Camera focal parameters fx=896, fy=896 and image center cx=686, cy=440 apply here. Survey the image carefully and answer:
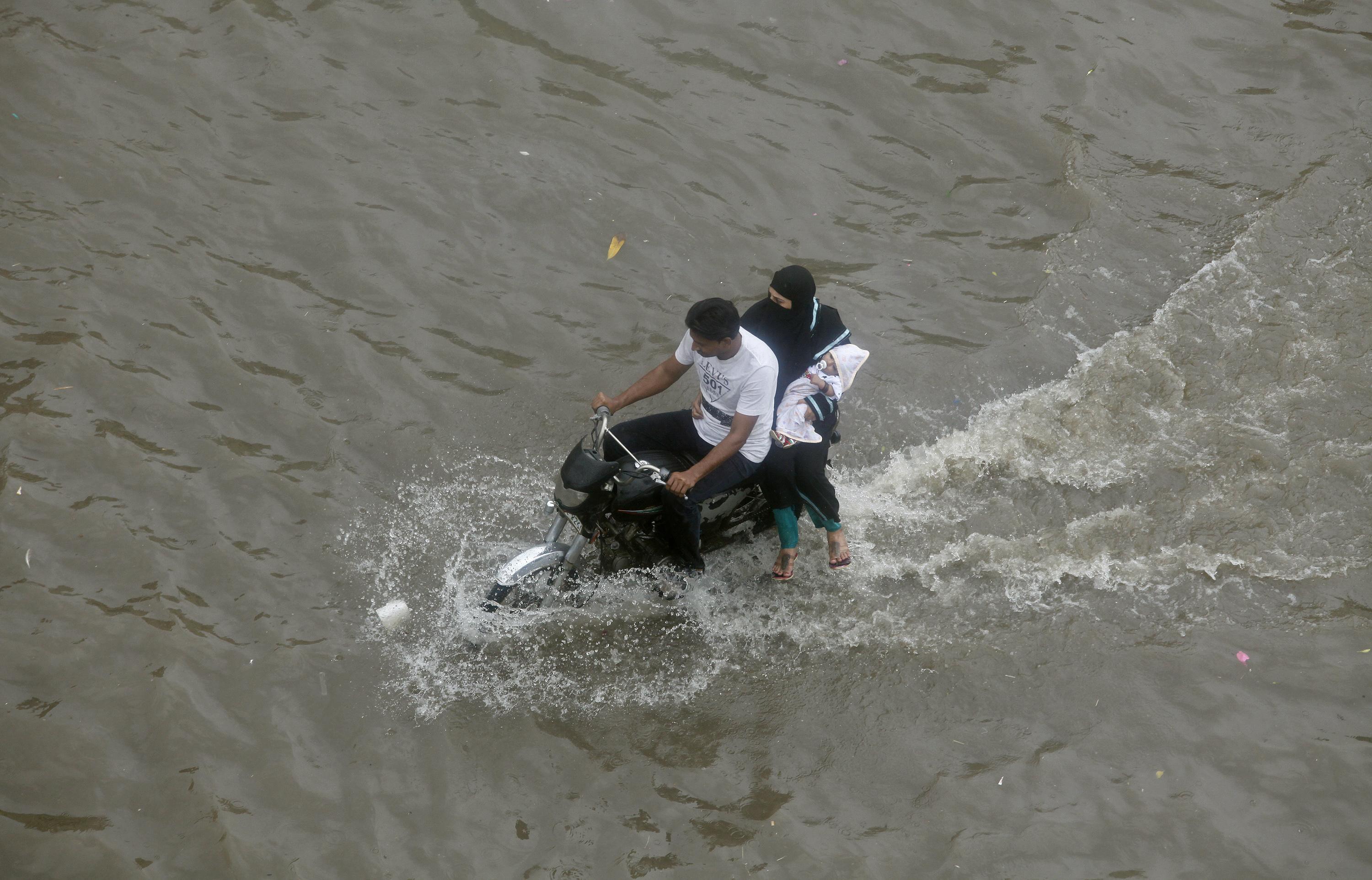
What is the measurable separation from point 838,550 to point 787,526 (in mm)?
419

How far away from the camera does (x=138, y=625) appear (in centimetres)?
477

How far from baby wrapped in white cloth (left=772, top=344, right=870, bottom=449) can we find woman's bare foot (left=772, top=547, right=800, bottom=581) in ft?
2.61

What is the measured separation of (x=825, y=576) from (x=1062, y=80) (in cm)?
558

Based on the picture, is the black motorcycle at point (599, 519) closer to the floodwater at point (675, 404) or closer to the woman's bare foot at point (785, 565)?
the floodwater at point (675, 404)

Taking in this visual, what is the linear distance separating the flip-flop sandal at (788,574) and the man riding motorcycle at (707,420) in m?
0.60

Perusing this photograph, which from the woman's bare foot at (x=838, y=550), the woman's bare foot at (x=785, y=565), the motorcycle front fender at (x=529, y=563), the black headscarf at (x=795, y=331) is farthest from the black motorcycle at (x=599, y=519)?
the black headscarf at (x=795, y=331)

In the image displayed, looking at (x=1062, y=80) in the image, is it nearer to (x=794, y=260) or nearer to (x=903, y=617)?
(x=794, y=260)

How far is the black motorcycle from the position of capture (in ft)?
14.8

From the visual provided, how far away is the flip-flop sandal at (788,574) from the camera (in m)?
5.58

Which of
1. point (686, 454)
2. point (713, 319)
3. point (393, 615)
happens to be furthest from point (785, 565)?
point (393, 615)

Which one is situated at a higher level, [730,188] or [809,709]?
[730,188]

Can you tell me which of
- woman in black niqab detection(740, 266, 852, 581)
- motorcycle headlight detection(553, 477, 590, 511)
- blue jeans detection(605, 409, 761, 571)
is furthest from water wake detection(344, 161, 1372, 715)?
motorcycle headlight detection(553, 477, 590, 511)

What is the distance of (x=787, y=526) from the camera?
5.42m

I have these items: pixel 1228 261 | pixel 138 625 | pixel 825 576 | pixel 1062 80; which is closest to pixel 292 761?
pixel 138 625
